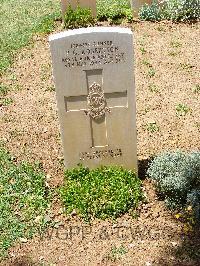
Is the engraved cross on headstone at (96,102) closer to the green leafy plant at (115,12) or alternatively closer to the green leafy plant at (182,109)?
the green leafy plant at (182,109)

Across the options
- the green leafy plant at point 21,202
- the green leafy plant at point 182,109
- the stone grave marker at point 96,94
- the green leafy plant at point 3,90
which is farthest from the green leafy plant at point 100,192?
the green leafy plant at point 3,90

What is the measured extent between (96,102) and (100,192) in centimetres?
105

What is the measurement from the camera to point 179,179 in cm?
504

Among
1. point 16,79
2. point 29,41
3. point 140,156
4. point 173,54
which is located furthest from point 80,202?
point 29,41

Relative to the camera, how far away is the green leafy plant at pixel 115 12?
10.9 metres

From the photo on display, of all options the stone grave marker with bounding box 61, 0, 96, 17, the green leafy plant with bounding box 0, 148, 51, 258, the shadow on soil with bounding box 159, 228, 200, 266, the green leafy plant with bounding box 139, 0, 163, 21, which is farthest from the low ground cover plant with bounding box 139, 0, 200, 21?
the shadow on soil with bounding box 159, 228, 200, 266

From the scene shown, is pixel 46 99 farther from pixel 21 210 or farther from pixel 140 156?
pixel 21 210

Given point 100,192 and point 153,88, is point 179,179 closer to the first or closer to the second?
point 100,192

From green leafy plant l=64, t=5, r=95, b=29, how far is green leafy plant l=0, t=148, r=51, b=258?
530 centimetres

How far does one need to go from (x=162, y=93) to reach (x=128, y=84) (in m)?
2.85

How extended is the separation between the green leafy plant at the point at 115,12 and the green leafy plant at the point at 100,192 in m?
6.18

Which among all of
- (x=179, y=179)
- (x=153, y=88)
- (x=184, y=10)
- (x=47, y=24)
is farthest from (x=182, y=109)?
(x=47, y=24)

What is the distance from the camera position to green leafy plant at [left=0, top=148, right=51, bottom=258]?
5090 mm

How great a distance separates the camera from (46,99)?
7910 millimetres
